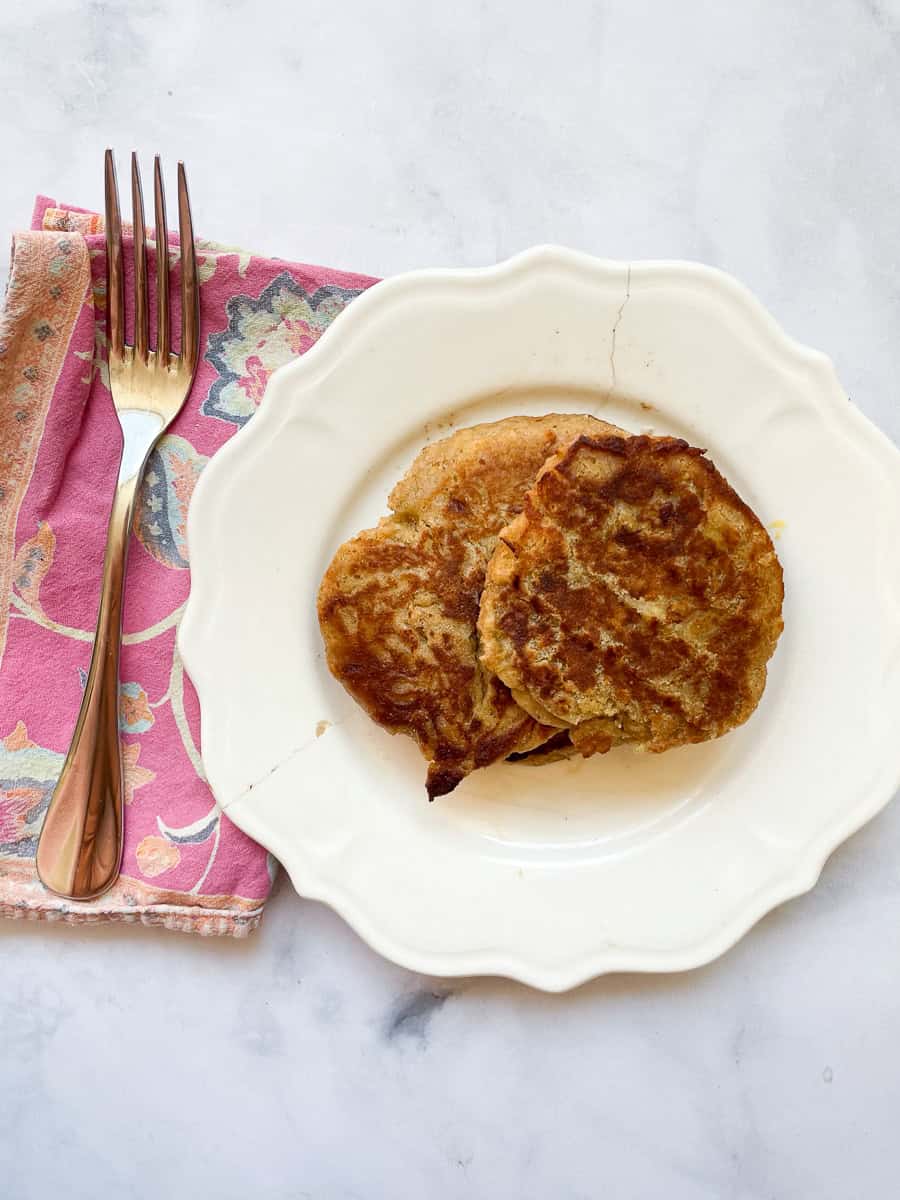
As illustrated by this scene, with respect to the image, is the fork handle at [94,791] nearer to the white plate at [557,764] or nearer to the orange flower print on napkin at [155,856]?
the orange flower print on napkin at [155,856]

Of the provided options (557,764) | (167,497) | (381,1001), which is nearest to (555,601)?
(557,764)

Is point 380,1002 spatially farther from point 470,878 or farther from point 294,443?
point 294,443

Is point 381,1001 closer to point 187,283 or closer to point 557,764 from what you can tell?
point 557,764

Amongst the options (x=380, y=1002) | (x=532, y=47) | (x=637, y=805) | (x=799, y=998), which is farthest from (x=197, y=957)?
(x=532, y=47)

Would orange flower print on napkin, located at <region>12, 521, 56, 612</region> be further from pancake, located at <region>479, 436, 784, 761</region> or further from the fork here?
pancake, located at <region>479, 436, 784, 761</region>

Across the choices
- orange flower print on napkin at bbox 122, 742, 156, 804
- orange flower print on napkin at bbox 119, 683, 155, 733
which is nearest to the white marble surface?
orange flower print on napkin at bbox 122, 742, 156, 804
